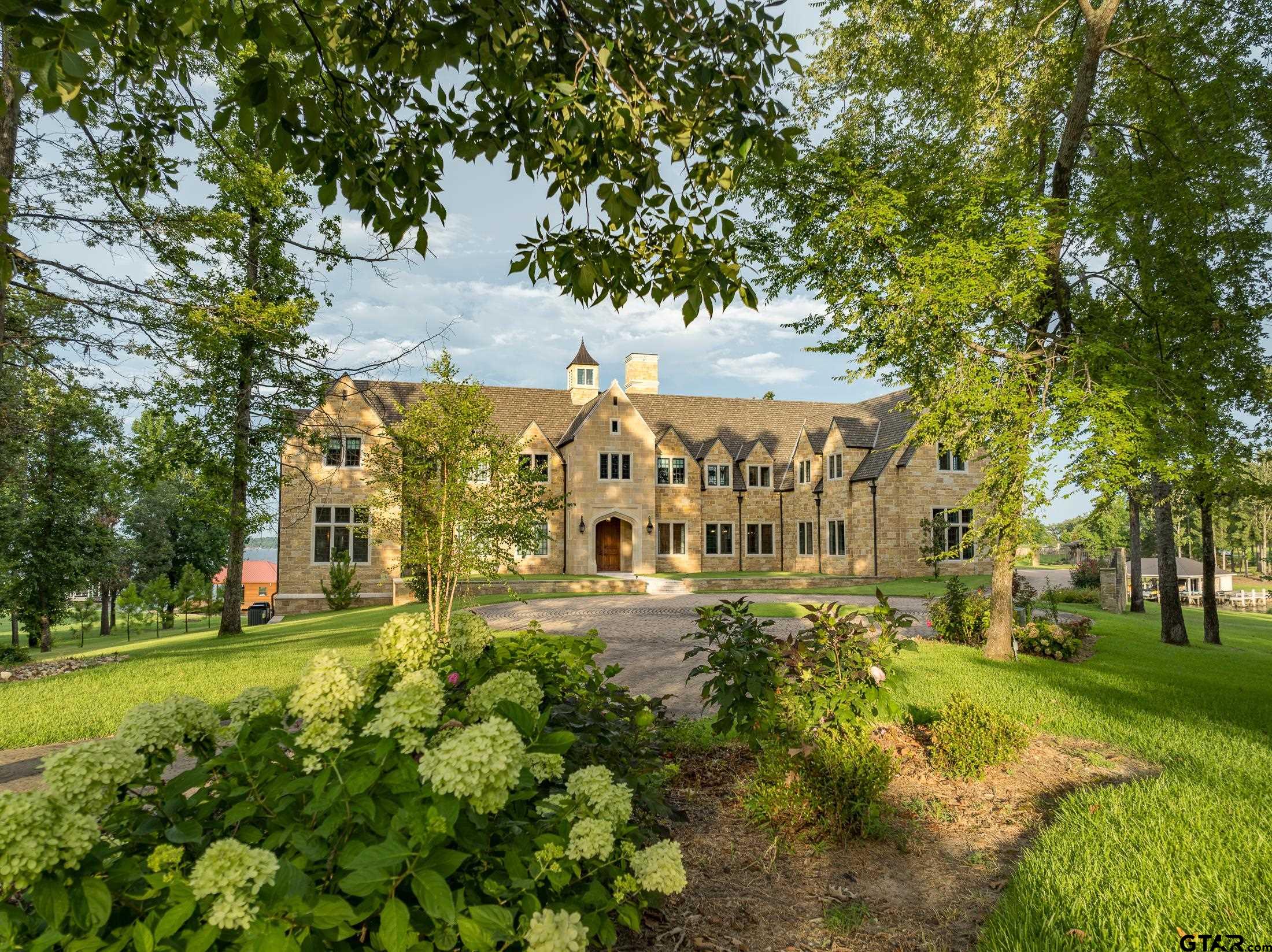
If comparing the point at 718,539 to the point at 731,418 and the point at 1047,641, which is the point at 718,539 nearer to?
the point at 731,418

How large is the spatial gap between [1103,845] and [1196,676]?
28.2 ft

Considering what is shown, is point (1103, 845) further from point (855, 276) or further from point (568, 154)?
point (855, 276)

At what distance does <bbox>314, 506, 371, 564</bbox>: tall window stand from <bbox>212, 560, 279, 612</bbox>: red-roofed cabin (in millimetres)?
18399

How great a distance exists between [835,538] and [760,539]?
16.5 feet

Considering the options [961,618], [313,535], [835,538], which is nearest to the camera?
[961,618]

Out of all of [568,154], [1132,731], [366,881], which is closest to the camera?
[366,881]

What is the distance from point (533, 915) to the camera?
7.12ft

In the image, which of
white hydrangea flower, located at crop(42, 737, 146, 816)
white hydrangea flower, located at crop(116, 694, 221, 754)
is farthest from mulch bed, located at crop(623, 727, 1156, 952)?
white hydrangea flower, located at crop(42, 737, 146, 816)

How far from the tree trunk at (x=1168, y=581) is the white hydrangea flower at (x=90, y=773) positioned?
1762 centimetres

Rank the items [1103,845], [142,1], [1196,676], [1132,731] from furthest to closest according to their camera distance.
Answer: [1196,676]
[1132,731]
[1103,845]
[142,1]

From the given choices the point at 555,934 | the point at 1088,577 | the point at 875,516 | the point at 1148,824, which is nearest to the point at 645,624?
the point at 1148,824

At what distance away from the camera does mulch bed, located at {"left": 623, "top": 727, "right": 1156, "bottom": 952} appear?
349 centimetres

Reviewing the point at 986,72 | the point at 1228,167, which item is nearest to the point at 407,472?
the point at 986,72

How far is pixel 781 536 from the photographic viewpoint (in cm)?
3653
